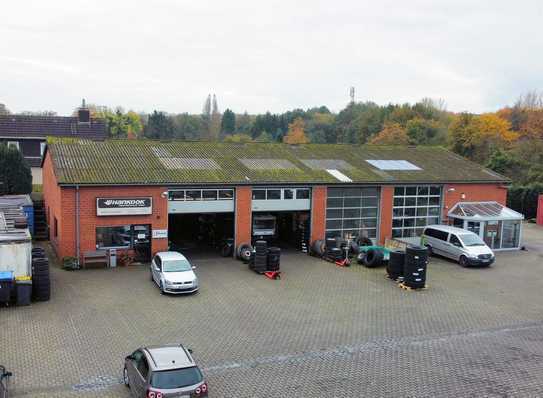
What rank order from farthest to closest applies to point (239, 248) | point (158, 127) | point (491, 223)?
point (158, 127) → point (491, 223) → point (239, 248)

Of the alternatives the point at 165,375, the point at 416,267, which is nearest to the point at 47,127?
the point at 416,267

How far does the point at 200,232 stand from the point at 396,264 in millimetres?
13796

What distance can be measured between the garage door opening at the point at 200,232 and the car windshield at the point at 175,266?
6270mm

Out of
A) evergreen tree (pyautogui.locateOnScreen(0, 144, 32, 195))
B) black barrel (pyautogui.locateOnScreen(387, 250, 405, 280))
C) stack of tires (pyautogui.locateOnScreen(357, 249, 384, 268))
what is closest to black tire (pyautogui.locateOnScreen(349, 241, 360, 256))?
stack of tires (pyautogui.locateOnScreen(357, 249, 384, 268))

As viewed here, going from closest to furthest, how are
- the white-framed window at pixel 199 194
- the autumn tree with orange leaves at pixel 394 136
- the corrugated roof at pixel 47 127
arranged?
the white-framed window at pixel 199 194 → the corrugated roof at pixel 47 127 → the autumn tree with orange leaves at pixel 394 136

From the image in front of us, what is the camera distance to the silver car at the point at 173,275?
59.6 ft

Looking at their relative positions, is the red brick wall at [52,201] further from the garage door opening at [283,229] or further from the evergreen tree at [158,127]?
the evergreen tree at [158,127]

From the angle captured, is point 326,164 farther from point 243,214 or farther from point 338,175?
point 243,214

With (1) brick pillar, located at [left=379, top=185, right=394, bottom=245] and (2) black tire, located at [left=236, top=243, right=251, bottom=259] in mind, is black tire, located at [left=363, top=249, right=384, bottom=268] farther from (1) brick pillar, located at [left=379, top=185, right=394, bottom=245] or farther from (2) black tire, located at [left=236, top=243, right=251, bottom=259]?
(2) black tire, located at [left=236, top=243, right=251, bottom=259]

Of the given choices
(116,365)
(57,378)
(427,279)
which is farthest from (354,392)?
(427,279)

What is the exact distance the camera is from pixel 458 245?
24.8 metres

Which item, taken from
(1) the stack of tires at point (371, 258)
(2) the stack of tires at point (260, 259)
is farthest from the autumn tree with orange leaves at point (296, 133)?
(2) the stack of tires at point (260, 259)

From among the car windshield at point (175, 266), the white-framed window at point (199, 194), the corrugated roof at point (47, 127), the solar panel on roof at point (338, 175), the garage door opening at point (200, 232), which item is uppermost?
the corrugated roof at point (47, 127)

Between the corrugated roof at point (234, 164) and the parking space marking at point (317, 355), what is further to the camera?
the corrugated roof at point (234, 164)
